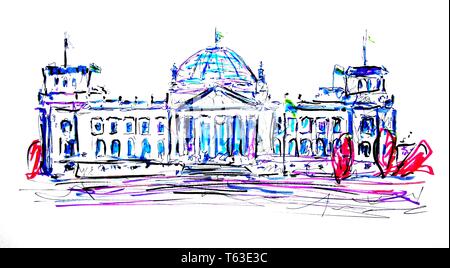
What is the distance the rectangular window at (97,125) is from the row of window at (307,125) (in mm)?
1493

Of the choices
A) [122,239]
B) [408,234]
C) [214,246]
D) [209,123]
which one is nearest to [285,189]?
[214,246]

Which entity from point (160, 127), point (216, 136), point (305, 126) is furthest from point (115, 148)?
point (305, 126)

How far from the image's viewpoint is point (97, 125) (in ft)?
13.8

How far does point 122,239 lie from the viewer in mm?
3299

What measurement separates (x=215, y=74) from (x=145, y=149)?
1.31 m

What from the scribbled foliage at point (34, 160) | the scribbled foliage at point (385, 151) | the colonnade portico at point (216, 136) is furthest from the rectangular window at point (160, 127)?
the scribbled foliage at point (385, 151)

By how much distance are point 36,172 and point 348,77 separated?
2.27 meters

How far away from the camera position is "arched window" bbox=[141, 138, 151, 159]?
3.77 m

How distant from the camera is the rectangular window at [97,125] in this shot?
416 cm

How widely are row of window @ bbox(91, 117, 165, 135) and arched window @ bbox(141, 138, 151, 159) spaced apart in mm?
231

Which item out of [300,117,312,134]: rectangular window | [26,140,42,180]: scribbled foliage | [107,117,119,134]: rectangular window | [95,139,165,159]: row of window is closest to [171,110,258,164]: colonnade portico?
[95,139,165,159]: row of window

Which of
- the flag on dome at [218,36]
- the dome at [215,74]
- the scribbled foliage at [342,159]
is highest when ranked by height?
the flag on dome at [218,36]

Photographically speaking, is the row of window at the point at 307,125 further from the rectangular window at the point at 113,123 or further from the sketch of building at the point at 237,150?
the rectangular window at the point at 113,123

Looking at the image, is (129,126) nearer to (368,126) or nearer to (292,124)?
(292,124)
